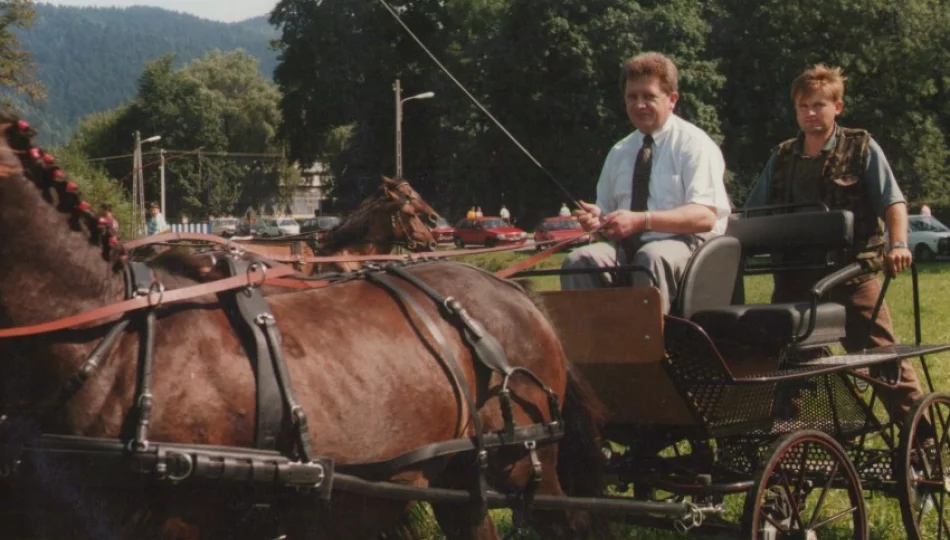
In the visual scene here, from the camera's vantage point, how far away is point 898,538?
6.26 meters

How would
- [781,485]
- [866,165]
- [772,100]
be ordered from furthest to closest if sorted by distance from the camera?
1. [772,100]
2. [866,165]
3. [781,485]

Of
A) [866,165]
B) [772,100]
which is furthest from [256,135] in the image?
[866,165]

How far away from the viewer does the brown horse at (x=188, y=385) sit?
3.35m

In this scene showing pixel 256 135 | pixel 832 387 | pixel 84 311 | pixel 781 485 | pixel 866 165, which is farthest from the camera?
pixel 256 135

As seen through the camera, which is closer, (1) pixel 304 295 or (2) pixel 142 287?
(2) pixel 142 287

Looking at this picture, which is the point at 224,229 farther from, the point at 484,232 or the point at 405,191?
the point at 484,232

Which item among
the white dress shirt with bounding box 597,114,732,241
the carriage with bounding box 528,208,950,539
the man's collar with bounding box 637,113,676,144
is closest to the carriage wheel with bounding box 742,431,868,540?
the carriage with bounding box 528,208,950,539

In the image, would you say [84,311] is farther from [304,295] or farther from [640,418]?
[640,418]

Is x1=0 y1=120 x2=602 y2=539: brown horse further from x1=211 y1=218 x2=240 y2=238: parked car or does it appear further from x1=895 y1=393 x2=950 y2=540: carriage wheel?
x1=895 y1=393 x2=950 y2=540: carriage wheel

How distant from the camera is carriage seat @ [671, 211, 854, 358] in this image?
5.20 m

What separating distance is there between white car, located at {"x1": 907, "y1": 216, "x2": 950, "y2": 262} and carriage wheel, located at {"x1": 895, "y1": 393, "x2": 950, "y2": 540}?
103 ft

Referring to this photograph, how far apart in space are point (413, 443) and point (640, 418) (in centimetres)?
165

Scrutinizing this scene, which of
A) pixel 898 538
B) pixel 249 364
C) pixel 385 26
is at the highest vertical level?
pixel 385 26

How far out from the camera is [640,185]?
5613mm
